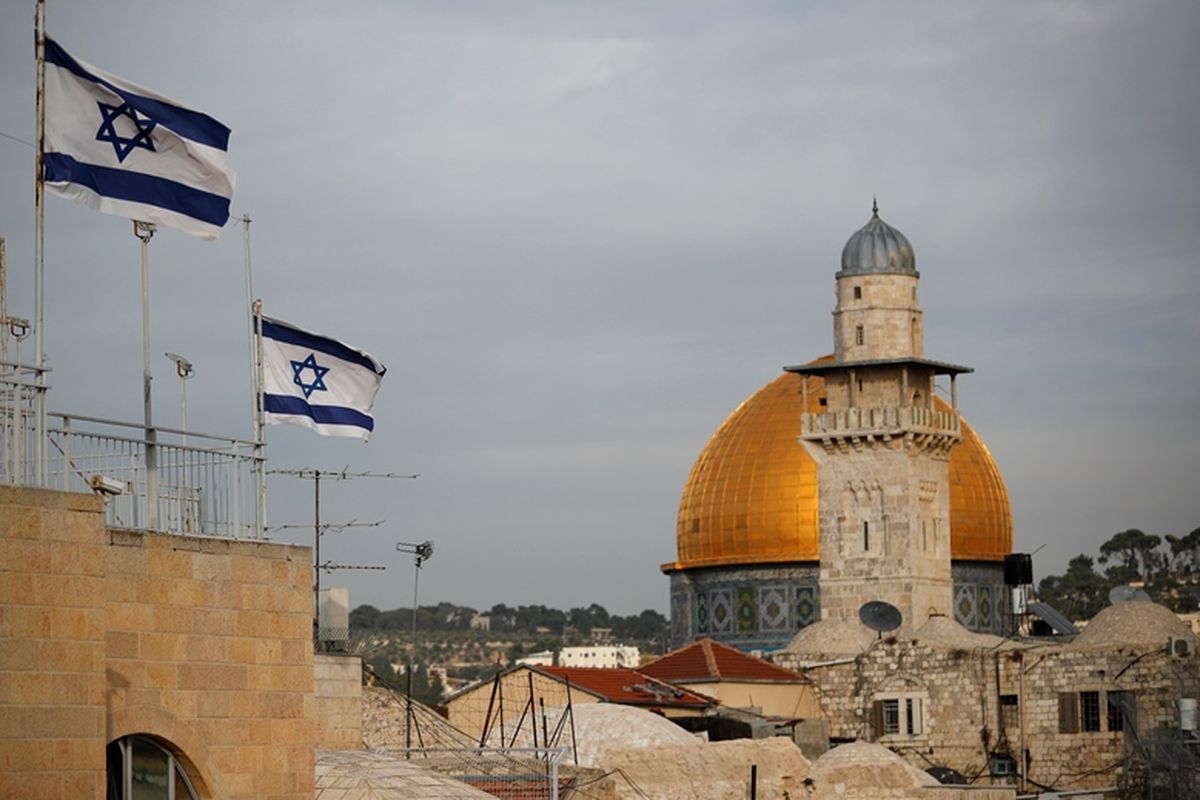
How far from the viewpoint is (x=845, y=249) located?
6369cm

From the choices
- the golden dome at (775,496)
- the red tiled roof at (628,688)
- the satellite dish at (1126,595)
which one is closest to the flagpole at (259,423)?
the red tiled roof at (628,688)

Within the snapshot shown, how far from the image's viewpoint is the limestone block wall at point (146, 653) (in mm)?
17812

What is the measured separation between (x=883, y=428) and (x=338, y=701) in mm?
31785

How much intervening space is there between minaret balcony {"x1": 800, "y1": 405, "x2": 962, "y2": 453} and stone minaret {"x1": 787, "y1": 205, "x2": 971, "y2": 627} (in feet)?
0.08

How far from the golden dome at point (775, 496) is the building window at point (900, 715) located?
1314cm

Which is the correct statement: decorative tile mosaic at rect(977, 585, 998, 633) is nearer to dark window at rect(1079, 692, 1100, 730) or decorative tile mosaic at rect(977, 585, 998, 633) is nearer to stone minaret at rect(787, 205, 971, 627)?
stone minaret at rect(787, 205, 971, 627)

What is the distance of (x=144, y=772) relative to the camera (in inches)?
762

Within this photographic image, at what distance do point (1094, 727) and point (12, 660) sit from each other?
127 ft

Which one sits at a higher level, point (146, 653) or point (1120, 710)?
point (146, 653)

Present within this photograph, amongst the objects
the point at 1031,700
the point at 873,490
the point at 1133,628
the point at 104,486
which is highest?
the point at 873,490

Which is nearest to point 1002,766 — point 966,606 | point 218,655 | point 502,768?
point 966,606

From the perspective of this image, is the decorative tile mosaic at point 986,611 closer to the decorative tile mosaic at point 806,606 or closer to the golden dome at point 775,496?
the golden dome at point 775,496

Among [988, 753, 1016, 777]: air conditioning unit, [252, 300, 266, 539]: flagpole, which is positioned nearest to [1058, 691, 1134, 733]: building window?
[988, 753, 1016, 777]: air conditioning unit

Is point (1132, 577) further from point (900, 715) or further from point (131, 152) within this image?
point (131, 152)
